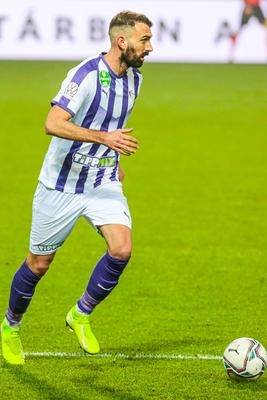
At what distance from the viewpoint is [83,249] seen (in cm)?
1324

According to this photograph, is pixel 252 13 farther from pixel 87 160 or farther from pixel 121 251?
pixel 121 251

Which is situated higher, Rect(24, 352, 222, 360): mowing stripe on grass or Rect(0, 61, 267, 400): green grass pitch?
Rect(24, 352, 222, 360): mowing stripe on grass

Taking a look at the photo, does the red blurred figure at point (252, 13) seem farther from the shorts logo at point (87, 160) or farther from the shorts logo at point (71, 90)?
the shorts logo at point (71, 90)

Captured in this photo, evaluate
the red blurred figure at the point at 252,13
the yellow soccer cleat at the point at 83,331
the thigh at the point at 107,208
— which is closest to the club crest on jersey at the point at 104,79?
the thigh at the point at 107,208

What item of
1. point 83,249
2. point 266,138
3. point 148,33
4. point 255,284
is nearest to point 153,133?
point 266,138

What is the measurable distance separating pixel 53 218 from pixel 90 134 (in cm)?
84

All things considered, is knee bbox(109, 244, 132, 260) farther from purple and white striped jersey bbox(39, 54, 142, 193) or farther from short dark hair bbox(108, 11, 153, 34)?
short dark hair bbox(108, 11, 153, 34)

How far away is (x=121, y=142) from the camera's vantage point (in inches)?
296

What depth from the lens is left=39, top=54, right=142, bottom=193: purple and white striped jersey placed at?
26.4ft

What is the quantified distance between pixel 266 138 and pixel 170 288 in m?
12.1

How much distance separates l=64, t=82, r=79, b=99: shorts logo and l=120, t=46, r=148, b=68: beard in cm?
45

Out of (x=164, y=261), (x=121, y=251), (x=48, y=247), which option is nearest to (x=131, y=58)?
(x=121, y=251)

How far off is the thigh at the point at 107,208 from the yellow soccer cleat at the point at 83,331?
0.67m

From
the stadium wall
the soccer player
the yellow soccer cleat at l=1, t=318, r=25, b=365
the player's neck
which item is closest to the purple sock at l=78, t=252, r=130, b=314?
the soccer player
